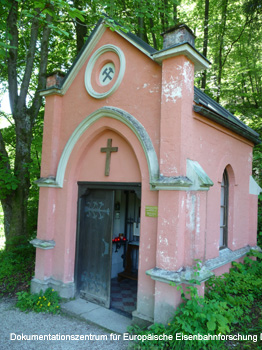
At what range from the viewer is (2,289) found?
21.6 ft

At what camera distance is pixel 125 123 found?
206 inches

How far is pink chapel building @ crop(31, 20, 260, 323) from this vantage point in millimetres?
4449

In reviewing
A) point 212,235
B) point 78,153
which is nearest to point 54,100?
point 78,153

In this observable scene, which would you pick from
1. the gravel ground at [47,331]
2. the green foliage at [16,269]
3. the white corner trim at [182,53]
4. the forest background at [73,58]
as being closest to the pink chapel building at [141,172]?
the white corner trim at [182,53]

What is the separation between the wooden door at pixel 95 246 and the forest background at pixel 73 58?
8.93ft

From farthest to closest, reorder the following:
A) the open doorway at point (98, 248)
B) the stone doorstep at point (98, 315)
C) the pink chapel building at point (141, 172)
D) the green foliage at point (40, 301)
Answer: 1. the open doorway at point (98, 248)
2. the green foliage at point (40, 301)
3. the stone doorstep at point (98, 315)
4. the pink chapel building at point (141, 172)

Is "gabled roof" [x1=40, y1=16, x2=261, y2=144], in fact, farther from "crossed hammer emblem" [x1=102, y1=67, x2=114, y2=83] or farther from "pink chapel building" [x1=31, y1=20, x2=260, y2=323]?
"crossed hammer emblem" [x1=102, y1=67, x2=114, y2=83]

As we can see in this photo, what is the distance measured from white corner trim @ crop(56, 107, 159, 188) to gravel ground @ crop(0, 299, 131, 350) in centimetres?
272

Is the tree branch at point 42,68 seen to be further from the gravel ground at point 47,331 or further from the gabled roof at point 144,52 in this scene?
the gravel ground at point 47,331

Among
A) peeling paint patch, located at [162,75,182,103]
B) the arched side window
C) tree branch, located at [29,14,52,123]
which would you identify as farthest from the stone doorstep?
tree branch, located at [29,14,52,123]

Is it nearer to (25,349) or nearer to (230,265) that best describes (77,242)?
(25,349)

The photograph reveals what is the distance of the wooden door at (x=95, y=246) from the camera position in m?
5.75

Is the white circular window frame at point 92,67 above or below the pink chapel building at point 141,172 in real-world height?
above

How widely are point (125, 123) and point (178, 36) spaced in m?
1.76
